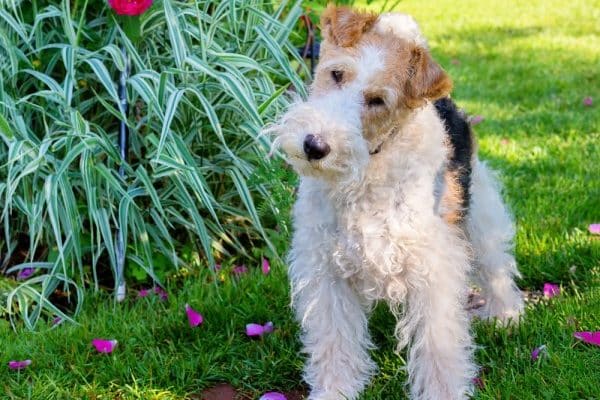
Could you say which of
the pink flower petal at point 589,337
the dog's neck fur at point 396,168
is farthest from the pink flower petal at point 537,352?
the dog's neck fur at point 396,168

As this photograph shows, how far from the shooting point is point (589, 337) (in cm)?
292

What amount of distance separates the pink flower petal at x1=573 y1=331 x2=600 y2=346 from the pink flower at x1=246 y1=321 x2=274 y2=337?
1135 mm

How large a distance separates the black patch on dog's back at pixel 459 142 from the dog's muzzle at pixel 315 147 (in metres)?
0.71

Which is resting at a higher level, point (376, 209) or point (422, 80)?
point (422, 80)

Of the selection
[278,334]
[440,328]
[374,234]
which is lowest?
[278,334]

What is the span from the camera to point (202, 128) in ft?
12.5

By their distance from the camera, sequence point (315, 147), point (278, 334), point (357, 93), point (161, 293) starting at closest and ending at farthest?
point (315, 147) → point (357, 93) → point (278, 334) → point (161, 293)

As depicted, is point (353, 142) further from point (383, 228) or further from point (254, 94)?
point (254, 94)

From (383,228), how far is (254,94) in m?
1.29

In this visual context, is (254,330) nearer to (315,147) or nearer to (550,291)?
(315,147)

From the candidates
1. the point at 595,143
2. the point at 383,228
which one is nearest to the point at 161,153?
the point at 383,228

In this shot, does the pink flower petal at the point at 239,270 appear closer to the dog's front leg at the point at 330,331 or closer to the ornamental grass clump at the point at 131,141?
the ornamental grass clump at the point at 131,141

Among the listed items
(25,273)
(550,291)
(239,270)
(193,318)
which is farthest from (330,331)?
(25,273)

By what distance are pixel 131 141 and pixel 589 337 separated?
82.4 inches
